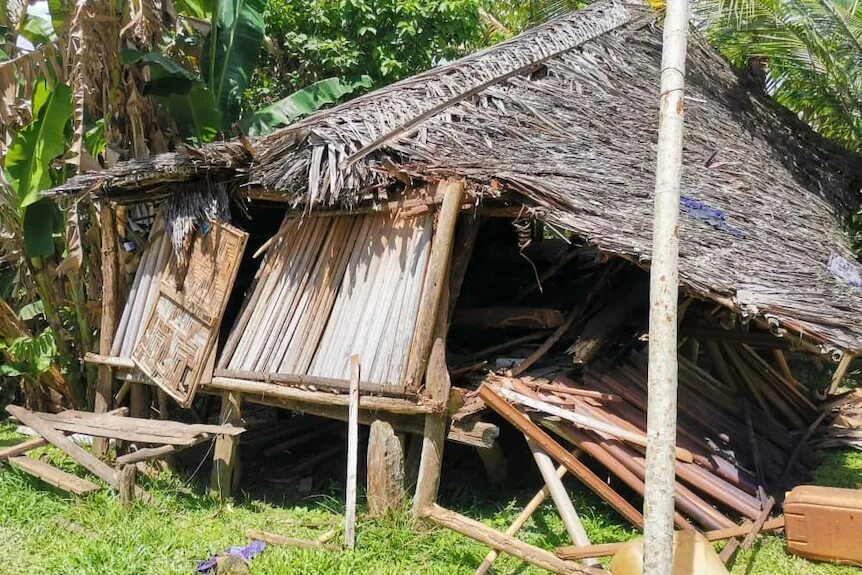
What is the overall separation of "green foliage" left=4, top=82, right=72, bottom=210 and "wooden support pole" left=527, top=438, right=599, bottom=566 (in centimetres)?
505

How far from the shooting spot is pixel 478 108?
6.14 metres

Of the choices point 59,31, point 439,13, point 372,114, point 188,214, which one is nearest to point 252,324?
point 188,214

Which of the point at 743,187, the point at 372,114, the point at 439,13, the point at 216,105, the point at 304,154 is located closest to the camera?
the point at 304,154

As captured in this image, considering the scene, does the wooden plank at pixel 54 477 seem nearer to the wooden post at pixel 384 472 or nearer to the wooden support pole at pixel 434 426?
the wooden post at pixel 384 472

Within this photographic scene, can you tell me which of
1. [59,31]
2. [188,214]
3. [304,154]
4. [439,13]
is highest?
[439,13]

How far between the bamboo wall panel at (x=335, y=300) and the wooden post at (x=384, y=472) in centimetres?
38

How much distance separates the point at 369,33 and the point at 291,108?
2618mm

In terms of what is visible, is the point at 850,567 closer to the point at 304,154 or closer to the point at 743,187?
the point at 743,187

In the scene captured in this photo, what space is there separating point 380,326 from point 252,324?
1273mm

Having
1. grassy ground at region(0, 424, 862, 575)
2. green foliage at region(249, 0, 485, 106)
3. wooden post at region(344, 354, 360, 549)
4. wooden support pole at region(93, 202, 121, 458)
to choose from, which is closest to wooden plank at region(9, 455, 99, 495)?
grassy ground at region(0, 424, 862, 575)

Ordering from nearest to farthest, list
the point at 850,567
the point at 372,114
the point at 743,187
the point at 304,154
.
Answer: the point at 850,567
the point at 304,154
the point at 372,114
the point at 743,187

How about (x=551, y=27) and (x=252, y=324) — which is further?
(x=551, y=27)

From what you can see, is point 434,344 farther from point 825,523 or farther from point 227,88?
point 227,88

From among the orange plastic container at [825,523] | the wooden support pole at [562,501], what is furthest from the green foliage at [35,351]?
the orange plastic container at [825,523]
